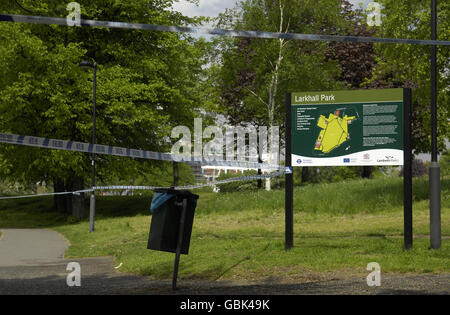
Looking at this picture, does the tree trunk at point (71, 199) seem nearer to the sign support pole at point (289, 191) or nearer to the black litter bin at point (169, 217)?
the sign support pole at point (289, 191)

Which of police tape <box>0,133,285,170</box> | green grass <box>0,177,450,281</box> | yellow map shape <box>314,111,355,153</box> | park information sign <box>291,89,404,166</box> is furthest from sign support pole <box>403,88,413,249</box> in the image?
police tape <box>0,133,285,170</box>

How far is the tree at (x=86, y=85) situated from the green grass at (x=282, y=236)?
3951 mm

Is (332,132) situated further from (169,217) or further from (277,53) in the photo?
(277,53)

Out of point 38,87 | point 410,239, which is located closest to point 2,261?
point 410,239

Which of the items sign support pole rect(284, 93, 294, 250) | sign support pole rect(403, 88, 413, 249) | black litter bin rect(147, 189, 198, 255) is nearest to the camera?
black litter bin rect(147, 189, 198, 255)

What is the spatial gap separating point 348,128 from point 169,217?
5.59m

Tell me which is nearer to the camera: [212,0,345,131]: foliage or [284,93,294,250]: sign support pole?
[284,93,294,250]: sign support pole

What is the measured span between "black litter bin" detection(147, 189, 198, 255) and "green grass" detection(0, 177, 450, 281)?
235 centimetres

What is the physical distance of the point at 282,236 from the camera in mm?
16234

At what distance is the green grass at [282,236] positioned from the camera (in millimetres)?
10648

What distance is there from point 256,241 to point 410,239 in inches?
167

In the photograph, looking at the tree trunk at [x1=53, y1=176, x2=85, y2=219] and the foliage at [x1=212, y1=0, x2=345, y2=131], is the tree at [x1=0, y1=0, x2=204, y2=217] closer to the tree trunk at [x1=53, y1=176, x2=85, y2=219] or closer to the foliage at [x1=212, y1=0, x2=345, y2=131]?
the tree trunk at [x1=53, y1=176, x2=85, y2=219]

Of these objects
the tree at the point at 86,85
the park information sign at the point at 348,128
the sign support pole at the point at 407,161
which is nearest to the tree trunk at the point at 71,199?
the tree at the point at 86,85

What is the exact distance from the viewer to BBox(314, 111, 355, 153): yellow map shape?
39.9 feet
